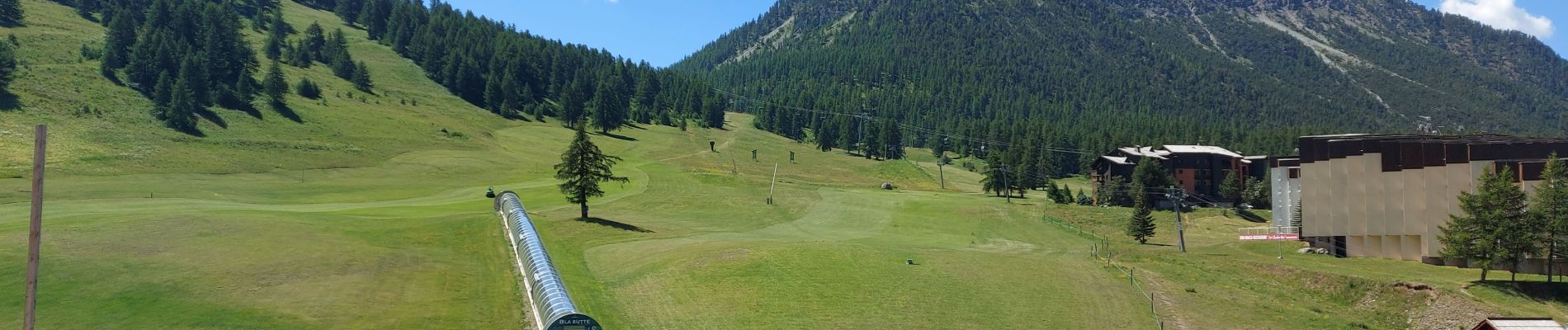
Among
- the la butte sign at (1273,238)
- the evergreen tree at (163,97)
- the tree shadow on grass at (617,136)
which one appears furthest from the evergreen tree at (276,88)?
the la butte sign at (1273,238)

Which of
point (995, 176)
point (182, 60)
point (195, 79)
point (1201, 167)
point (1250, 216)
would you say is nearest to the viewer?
point (1250, 216)

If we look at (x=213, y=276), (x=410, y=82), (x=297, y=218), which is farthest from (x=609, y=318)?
(x=410, y=82)

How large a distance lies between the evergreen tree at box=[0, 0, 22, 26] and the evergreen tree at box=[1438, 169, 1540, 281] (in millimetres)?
194974

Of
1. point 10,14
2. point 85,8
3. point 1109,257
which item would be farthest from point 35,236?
point 85,8

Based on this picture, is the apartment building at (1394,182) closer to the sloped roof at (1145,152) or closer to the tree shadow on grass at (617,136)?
the sloped roof at (1145,152)

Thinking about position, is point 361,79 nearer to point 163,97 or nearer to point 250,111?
point 250,111

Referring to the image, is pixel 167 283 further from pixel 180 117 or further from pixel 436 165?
pixel 180 117

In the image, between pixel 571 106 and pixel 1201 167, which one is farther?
pixel 571 106

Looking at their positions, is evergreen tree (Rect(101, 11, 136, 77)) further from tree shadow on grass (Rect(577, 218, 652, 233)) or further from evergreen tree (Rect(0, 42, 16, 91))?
tree shadow on grass (Rect(577, 218, 652, 233))

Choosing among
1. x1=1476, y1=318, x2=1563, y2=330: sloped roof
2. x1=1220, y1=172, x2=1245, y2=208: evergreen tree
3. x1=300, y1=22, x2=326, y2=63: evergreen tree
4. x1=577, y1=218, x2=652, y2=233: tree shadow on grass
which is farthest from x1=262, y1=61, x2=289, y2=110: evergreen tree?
x1=1476, y1=318, x2=1563, y2=330: sloped roof

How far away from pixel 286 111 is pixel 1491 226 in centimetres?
13862

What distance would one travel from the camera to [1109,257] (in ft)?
224

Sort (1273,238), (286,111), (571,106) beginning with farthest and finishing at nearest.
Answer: (571,106)
(286,111)
(1273,238)

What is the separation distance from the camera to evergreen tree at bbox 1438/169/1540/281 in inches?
2030
